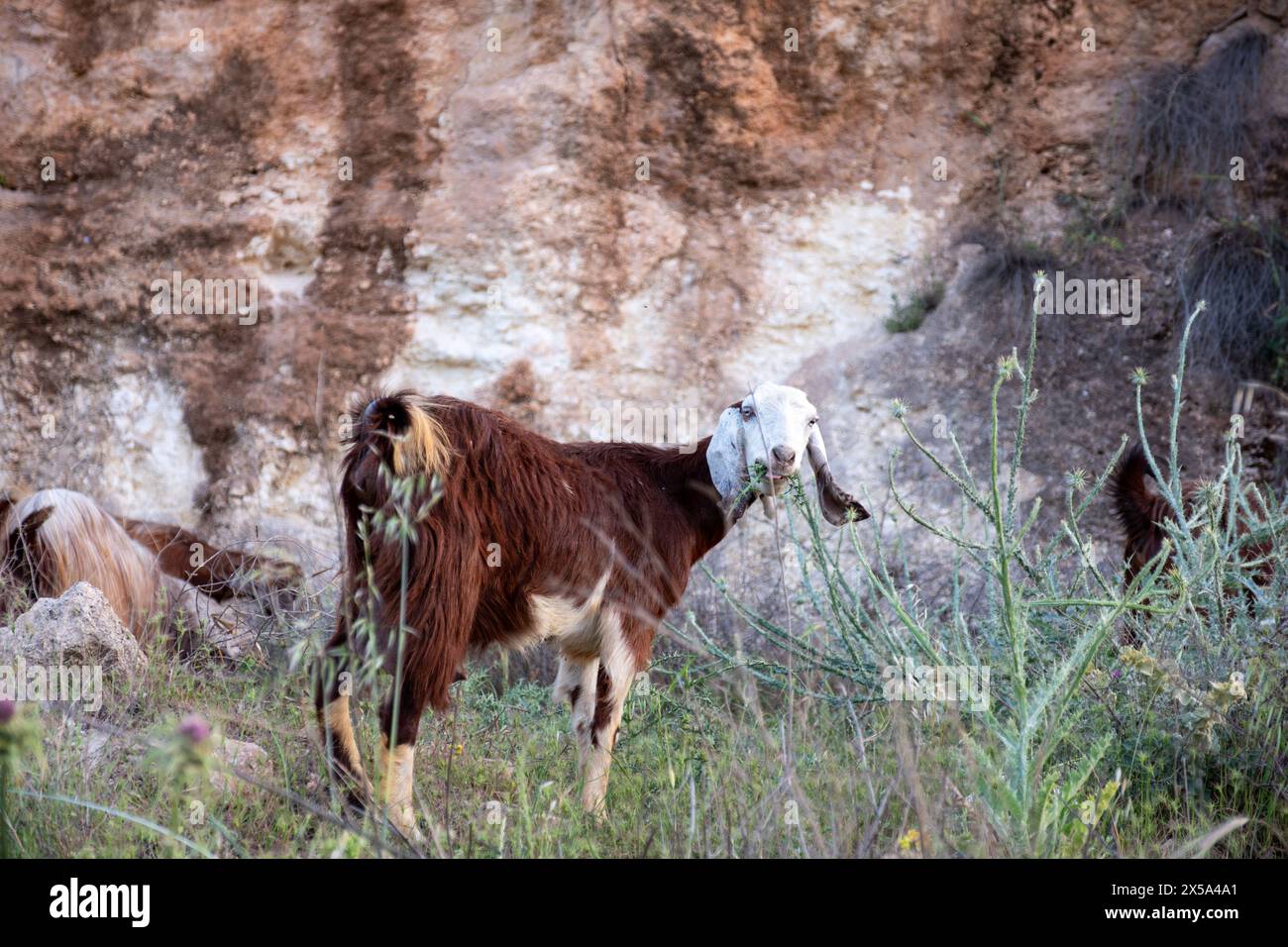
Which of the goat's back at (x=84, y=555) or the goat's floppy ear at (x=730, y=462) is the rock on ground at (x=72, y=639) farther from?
the goat's floppy ear at (x=730, y=462)

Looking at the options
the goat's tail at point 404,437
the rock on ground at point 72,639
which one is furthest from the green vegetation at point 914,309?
the rock on ground at point 72,639

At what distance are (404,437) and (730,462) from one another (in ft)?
4.73

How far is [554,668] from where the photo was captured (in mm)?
6098

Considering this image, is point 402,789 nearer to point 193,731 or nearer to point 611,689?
point 611,689

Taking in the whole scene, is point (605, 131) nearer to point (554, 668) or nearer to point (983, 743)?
point (554, 668)

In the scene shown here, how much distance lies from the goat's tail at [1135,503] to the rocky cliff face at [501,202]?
210cm

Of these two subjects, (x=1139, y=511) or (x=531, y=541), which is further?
(x=1139, y=511)

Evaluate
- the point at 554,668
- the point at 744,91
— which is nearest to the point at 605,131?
the point at 744,91

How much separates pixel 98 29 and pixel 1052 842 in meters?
8.11

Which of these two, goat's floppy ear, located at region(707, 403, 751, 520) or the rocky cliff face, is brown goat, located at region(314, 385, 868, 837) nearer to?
goat's floppy ear, located at region(707, 403, 751, 520)

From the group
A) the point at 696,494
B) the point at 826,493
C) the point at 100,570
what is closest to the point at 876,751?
the point at 826,493

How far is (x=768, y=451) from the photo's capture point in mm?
4301

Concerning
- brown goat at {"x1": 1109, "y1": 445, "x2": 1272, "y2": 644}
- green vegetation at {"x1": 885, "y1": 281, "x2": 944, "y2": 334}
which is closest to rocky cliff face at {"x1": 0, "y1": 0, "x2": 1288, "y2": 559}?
green vegetation at {"x1": 885, "y1": 281, "x2": 944, "y2": 334}

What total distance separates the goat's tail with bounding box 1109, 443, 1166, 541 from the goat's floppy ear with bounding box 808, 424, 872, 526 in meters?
1.81
